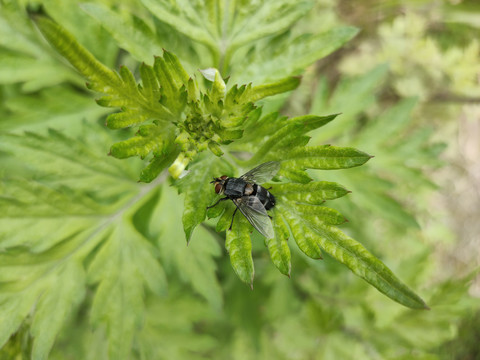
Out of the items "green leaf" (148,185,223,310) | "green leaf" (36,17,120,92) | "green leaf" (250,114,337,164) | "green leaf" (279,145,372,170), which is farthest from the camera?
"green leaf" (148,185,223,310)

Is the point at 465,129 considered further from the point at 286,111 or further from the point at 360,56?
the point at 286,111

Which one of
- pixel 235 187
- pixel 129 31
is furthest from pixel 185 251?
pixel 129 31

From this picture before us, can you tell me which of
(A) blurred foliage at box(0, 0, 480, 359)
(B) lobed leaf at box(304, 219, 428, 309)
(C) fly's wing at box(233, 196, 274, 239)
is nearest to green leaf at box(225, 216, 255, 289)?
(C) fly's wing at box(233, 196, 274, 239)

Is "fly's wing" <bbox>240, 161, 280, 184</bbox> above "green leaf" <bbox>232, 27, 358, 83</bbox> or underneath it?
underneath

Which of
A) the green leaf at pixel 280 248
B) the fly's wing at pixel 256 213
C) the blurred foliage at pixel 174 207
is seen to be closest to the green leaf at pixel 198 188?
the fly's wing at pixel 256 213

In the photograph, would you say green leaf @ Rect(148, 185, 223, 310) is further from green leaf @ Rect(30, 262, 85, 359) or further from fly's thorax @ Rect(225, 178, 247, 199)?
fly's thorax @ Rect(225, 178, 247, 199)

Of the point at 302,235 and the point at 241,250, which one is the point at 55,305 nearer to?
the point at 241,250
